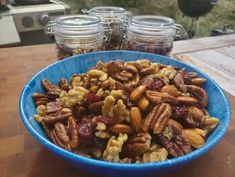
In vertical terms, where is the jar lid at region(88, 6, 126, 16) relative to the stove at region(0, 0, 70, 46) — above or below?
above

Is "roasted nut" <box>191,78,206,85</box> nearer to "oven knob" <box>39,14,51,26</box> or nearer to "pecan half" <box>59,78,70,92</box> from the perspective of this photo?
"pecan half" <box>59,78,70,92</box>

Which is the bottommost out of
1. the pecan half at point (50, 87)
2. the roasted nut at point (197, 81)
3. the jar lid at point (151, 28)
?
the roasted nut at point (197, 81)

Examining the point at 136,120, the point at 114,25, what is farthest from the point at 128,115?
the point at 114,25

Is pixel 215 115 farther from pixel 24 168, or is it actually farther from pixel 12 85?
pixel 12 85

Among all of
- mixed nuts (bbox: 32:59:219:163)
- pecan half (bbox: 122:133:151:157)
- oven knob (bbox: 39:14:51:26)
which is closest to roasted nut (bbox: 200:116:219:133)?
mixed nuts (bbox: 32:59:219:163)

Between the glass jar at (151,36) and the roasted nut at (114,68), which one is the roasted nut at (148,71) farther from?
the glass jar at (151,36)

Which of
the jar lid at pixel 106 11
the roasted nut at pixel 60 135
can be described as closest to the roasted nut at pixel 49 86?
the roasted nut at pixel 60 135

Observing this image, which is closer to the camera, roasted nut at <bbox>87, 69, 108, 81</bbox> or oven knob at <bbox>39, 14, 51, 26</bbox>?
roasted nut at <bbox>87, 69, 108, 81</bbox>
